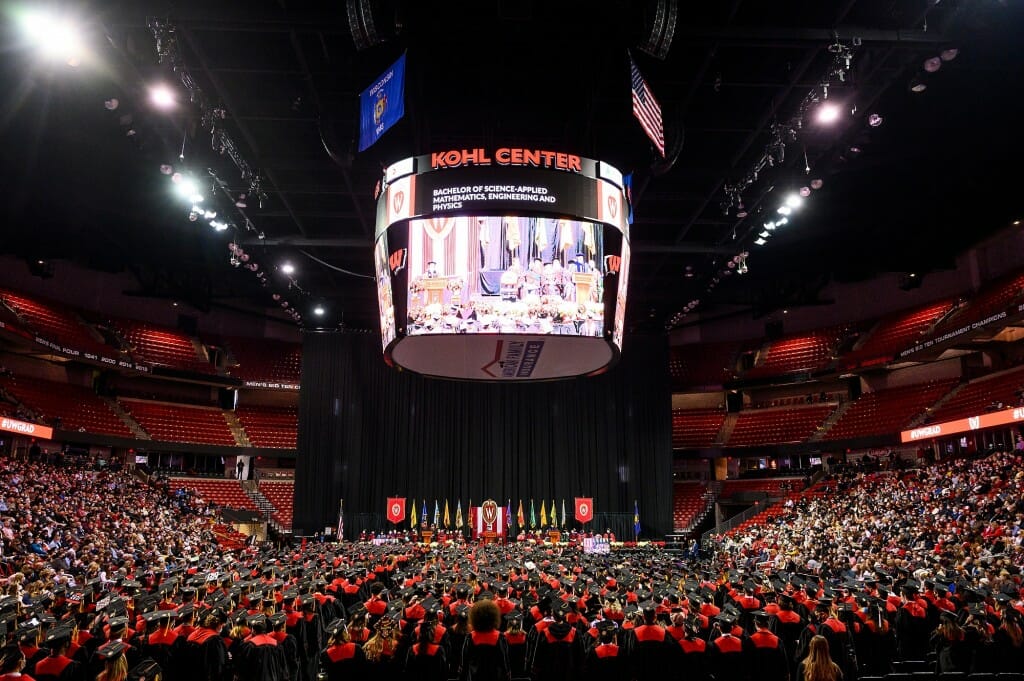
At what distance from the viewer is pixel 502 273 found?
15273mm

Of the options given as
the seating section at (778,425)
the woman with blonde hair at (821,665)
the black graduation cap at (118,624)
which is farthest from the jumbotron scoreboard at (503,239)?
the seating section at (778,425)

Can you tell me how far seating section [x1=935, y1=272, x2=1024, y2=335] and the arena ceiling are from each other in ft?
10.2

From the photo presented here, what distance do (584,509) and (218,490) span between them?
60.3ft

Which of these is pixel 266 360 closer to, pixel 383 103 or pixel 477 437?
pixel 477 437

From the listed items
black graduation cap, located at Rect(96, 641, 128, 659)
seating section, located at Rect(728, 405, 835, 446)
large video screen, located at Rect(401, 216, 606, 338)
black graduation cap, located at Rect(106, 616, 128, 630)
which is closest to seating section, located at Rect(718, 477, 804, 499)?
seating section, located at Rect(728, 405, 835, 446)

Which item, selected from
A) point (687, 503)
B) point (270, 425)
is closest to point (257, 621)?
point (687, 503)

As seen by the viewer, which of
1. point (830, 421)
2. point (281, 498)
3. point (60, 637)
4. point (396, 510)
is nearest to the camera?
point (60, 637)

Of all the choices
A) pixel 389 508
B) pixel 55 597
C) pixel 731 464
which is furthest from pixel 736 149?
pixel 731 464

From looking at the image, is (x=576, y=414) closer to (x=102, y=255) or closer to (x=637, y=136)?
(x=637, y=136)

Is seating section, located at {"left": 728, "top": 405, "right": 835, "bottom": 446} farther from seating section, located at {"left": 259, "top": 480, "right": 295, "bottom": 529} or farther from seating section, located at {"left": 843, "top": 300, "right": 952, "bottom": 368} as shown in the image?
seating section, located at {"left": 259, "top": 480, "right": 295, "bottom": 529}

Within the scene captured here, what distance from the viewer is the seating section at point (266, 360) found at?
39031 mm

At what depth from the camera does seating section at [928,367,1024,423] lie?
26031 millimetres

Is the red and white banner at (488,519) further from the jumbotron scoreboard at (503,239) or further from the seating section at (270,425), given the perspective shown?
the jumbotron scoreboard at (503,239)

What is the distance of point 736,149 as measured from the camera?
17438mm
